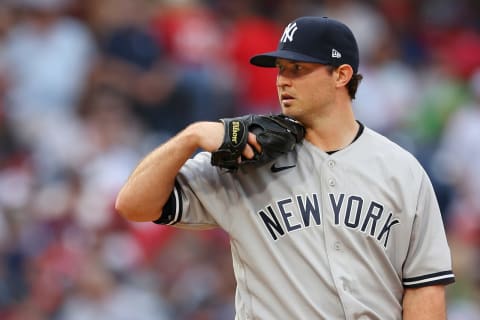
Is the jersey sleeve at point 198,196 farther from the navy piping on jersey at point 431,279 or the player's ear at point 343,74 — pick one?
the navy piping on jersey at point 431,279

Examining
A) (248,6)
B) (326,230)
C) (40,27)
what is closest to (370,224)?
(326,230)

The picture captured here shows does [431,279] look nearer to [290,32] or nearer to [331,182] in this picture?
[331,182]

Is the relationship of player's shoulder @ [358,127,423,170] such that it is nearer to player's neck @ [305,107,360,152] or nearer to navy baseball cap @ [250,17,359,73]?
player's neck @ [305,107,360,152]

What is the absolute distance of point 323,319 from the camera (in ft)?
12.3

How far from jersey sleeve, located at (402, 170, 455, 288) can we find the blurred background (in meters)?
3.45

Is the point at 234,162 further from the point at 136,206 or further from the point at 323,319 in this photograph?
the point at 323,319

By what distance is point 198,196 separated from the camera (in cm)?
389

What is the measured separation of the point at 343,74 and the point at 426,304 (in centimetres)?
89

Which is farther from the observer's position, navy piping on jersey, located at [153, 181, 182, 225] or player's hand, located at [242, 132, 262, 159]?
navy piping on jersey, located at [153, 181, 182, 225]

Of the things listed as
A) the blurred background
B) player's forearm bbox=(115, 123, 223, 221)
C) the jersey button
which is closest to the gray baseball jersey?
the jersey button

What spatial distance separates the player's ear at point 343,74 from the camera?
3904 millimetres

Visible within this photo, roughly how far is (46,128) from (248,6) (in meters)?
2.73

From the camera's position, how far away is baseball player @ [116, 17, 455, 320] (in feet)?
12.3

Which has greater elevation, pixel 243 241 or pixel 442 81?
pixel 243 241
